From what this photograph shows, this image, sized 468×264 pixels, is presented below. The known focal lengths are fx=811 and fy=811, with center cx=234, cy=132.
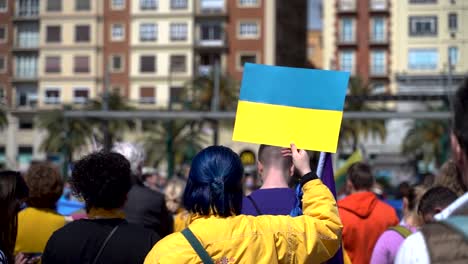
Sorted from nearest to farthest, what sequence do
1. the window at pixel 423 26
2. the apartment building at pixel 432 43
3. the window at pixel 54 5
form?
the apartment building at pixel 432 43 < the window at pixel 423 26 < the window at pixel 54 5

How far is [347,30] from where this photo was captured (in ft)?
181

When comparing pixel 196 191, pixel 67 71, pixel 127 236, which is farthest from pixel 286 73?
pixel 67 71

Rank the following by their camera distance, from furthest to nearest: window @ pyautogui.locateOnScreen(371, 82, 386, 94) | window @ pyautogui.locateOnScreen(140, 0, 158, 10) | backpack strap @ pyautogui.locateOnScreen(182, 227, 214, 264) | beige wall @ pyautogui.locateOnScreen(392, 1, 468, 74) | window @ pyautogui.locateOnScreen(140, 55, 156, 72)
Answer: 1. window @ pyautogui.locateOnScreen(140, 55, 156, 72)
2. window @ pyautogui.locateOnScreen(371, 82, 386, 94)
3. window @ pyautogui.locateOnScreen(140, 0, 158, 10)
4. beige wall @ pyautogui.locateOnScreen(392, 1, 468, 74)
5. backpack strap @ pyautogui.locateOnScreen(182, 227, 214, 264)

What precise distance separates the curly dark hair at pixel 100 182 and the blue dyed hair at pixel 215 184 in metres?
0.80

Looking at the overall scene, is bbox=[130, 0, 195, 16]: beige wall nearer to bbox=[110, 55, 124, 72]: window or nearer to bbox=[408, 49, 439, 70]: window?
bbox=[110, 55, 124, 72]: window

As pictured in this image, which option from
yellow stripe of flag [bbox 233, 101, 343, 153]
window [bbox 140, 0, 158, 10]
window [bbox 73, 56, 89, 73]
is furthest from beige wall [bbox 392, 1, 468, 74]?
window [bbox 73, 56, 89, 73]

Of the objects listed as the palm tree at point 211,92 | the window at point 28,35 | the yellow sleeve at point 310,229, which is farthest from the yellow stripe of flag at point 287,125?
the window at point 28,35

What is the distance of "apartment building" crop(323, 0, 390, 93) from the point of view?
51156 mm

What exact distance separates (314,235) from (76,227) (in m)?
1.34

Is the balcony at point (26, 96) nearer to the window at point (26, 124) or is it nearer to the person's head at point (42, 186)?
the window at point (26, 124)

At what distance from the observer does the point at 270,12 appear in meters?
62.2

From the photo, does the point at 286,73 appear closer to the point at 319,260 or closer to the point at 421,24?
the point at 319,260

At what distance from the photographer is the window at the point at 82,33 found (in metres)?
62.4

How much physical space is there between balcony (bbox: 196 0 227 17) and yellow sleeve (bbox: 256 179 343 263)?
62.0 meters
